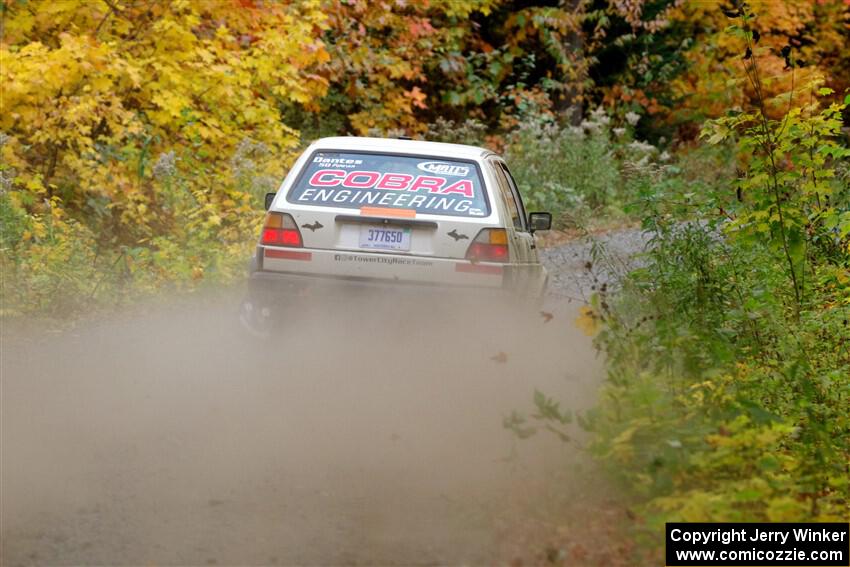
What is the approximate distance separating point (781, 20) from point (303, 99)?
514 inches

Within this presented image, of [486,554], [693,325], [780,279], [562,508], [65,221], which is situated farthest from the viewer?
[65,221]

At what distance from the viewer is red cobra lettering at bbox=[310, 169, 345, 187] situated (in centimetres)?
877

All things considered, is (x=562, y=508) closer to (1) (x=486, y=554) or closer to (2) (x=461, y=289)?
(1) (x=486, y=554)

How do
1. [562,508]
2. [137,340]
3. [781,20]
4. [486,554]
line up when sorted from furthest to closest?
[781,20] < [137,340] < [562,508] < [486,554]

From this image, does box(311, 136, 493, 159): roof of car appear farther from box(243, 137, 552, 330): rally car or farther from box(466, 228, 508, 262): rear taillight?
box(466, 228, 508, 262): rear taillight

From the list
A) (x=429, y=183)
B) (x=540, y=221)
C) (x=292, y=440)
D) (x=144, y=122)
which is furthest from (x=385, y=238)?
(x=144, y=122)

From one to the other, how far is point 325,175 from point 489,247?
1.35m

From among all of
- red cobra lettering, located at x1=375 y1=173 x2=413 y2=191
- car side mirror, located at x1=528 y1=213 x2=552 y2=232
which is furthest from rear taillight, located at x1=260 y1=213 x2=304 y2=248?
car side mirror, located at x1=528 y1=213 x2=552 y2=232

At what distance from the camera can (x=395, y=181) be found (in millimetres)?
8742

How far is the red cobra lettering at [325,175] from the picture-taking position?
345 inches

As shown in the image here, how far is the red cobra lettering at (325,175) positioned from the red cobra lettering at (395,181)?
31 centimetres

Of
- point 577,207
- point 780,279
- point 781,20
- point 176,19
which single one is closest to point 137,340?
point 780,279

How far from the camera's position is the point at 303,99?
1530 centimetres

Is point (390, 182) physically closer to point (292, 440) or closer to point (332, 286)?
point (332, 286)
